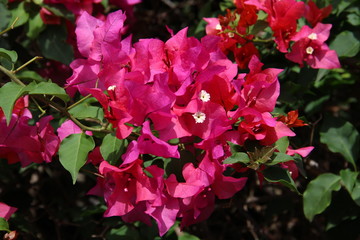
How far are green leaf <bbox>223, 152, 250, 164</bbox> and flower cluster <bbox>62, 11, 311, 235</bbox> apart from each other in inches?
0.9

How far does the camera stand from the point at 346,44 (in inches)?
67.0

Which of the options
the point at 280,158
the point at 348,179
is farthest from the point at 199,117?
the point at 348,179

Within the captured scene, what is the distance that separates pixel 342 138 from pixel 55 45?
3.70ft

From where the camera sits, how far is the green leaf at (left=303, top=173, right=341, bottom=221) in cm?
153

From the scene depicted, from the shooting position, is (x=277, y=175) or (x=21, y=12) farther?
(x=21, y=12)

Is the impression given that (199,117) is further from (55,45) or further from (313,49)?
(55,45)

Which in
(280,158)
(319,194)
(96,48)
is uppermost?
(96,48)

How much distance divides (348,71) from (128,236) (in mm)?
1169

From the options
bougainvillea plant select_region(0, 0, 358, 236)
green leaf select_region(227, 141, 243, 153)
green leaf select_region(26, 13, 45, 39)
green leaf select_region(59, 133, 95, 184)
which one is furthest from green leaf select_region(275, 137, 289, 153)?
green leaf select_region(26, 13, 45, 39)

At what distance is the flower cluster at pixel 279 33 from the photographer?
147 centimetres

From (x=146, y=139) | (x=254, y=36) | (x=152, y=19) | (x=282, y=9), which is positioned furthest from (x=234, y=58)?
(x=152, y=19)

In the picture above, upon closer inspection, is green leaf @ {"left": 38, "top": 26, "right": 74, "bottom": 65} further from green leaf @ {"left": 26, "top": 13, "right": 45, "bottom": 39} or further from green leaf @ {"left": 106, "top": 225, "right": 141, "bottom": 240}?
green leaf @ {"left": 106, "top": 225, "right": 141, "bottom": 240}

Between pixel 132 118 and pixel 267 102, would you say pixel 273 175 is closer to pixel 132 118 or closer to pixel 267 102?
pixel 267 102

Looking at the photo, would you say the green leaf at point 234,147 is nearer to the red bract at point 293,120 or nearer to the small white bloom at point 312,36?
the red bract at point 293,120
